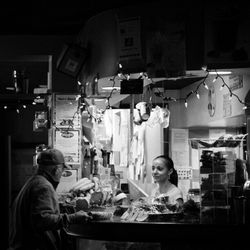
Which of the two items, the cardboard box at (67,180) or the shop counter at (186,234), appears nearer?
the shop counter at (186,234)

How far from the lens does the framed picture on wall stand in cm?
712

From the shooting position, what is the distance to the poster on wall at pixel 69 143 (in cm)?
793

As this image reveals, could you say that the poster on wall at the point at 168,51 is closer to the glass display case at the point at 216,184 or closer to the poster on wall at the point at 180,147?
the glass display case at the point at 216,184

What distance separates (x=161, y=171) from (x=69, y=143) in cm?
124

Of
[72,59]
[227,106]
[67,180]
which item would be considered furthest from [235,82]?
[67,180]

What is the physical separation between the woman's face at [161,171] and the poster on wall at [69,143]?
3.27ft

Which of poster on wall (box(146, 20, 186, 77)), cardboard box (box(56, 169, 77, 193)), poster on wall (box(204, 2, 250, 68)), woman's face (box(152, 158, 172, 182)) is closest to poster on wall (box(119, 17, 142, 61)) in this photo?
poster on wall (box(146, 20, 186, 77))

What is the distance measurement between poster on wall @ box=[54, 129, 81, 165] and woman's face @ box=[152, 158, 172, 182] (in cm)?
100

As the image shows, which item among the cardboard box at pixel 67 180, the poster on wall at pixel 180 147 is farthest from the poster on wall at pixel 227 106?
the poster on wall at pixel 180 147

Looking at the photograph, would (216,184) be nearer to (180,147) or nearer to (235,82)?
(235,82)

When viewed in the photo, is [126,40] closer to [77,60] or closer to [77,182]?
[77,60]

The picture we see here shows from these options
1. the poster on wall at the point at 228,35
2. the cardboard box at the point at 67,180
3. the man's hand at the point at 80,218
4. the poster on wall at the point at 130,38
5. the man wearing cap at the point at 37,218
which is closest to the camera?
the man's hand at the point at 80,218

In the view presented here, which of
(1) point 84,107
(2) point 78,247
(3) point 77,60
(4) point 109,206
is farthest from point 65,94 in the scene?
(2) point 78,247

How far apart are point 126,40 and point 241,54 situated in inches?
47.3
